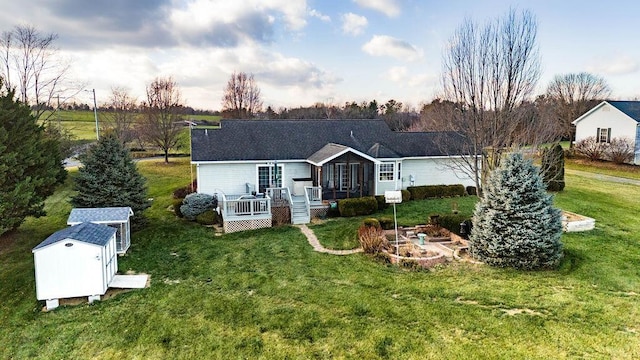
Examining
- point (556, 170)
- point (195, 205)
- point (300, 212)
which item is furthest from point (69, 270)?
point (556, 170)

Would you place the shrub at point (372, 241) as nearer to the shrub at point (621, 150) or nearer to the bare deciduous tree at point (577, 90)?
the shrub at point (621, 150)

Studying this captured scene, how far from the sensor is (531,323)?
320 inches

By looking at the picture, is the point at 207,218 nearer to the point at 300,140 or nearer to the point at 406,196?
the point at 300,140

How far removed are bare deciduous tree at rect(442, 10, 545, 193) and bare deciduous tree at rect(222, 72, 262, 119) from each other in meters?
43.2

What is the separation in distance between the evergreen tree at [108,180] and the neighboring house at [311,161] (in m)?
3.22

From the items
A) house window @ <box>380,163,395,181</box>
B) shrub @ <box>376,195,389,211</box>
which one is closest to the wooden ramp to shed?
shrub @ <box>376,195,389,211</box>

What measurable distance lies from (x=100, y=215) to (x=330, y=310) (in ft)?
30.6

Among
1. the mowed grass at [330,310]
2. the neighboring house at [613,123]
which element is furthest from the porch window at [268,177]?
the neighboring house at [613,123]

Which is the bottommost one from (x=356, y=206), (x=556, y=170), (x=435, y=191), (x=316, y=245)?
A: (x=316, y=245)

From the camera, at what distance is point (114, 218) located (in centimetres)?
1347

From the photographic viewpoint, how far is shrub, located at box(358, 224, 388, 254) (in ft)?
43.4

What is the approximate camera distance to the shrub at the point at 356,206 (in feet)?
61.3

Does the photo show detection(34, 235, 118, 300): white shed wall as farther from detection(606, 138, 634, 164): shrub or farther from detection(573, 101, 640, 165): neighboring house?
detection(573, 101, 640, 165): neighboring house

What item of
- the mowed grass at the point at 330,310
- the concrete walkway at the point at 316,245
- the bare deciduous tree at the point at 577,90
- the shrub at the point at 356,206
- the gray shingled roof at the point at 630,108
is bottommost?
the mowed grass at the point at 330,310
